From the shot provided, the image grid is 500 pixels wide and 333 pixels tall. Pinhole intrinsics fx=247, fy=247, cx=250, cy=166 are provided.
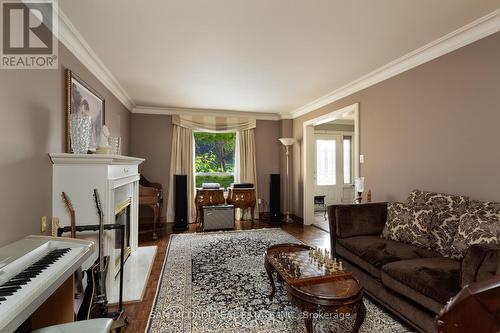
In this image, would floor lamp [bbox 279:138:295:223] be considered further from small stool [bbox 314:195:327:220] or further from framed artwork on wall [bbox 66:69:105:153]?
framed artwork on wall [bbox 66:69:105:153]

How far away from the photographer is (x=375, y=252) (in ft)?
7.25

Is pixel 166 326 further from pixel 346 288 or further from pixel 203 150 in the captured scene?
pixel 203 150

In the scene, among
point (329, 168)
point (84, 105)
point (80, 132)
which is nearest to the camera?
point (80, 132)

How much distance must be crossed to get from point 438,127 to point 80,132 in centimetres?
367

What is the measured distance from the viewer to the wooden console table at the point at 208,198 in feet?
16.0

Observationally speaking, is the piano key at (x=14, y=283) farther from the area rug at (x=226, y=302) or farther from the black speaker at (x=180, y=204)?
the black speaker at (x=180, y=204)

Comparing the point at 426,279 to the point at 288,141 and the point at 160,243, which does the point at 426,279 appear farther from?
the point at 288,141

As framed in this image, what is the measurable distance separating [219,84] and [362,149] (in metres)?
2.33


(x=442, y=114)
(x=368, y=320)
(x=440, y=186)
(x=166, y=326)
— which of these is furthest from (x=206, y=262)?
(x=442, y=114)

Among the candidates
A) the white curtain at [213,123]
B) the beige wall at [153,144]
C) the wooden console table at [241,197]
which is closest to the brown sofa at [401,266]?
the wooden console table at [241,197]

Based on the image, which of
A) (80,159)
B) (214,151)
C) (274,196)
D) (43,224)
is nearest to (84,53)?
(80,159)

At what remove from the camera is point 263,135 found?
5.81 m

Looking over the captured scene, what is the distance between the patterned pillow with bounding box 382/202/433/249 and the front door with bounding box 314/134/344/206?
3723 millimetres

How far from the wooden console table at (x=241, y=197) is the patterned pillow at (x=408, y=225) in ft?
9.43
